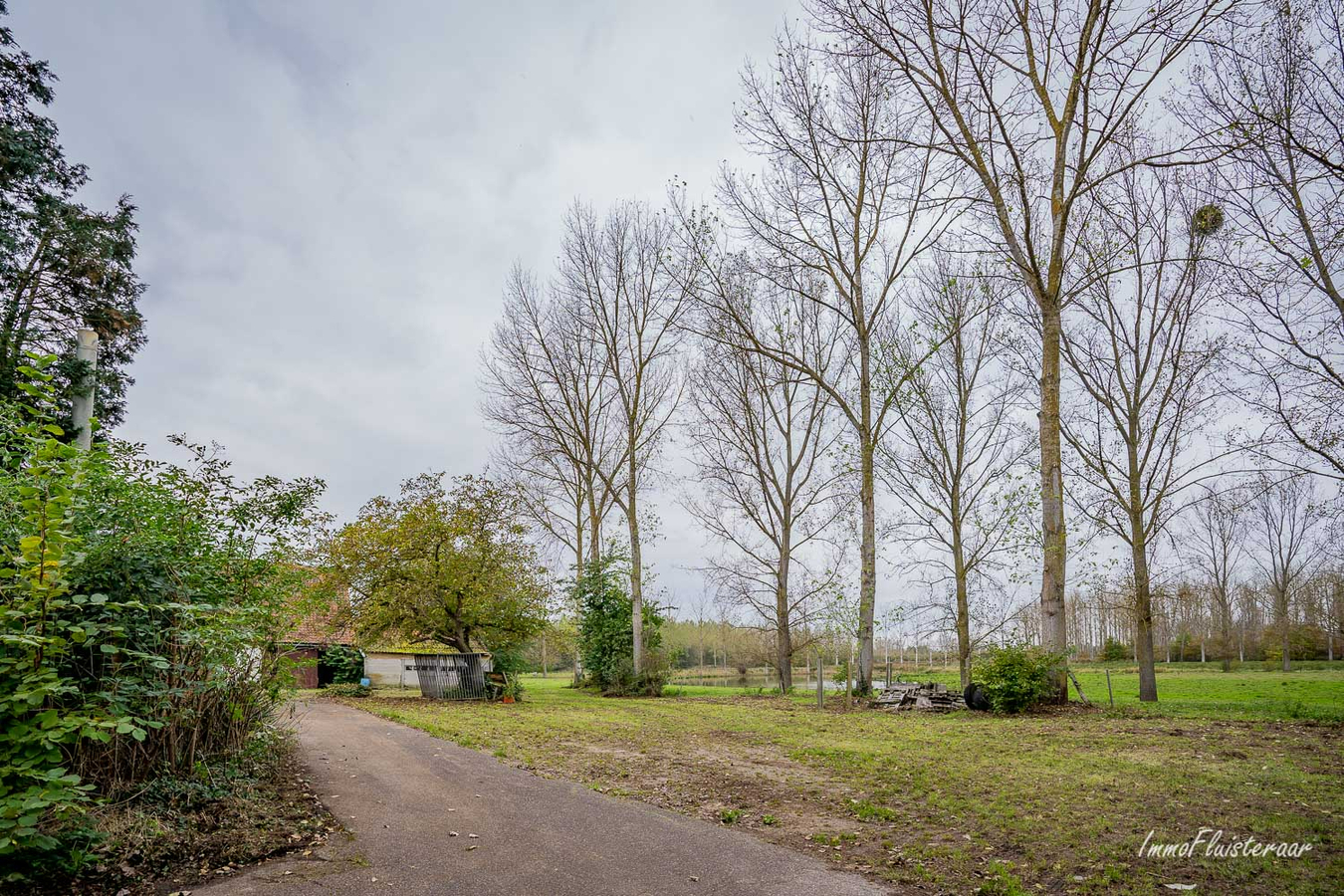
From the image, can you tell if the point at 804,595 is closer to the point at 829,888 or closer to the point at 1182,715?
the point at 1182,715

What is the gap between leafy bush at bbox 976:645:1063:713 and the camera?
12039 mm

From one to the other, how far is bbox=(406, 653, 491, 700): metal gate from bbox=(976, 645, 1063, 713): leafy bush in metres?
13.9

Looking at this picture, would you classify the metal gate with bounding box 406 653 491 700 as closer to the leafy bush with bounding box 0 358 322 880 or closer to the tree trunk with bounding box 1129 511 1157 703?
the leafy bush with bounding box 0 358 322 880

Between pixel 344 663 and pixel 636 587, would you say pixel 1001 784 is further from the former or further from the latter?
pixel 344 663

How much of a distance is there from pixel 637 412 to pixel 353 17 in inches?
597

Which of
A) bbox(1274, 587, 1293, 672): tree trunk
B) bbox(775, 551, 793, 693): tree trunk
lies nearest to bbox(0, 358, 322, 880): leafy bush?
bbox(775, 551, 793, 693): tree trunk

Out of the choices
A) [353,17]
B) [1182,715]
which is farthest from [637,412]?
[1182,715]

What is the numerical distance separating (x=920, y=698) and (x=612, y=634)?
38.4 ft

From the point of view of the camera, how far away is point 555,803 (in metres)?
6.36

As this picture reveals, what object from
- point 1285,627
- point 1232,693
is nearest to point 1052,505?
point 1232,693

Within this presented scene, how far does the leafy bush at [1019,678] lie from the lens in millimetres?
12039

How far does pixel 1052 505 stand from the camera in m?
12.6

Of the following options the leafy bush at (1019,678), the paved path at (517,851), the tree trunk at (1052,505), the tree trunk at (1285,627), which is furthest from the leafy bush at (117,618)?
the tree trunk at (1285,627)

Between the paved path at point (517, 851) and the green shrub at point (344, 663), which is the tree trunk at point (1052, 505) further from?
the green shrub at point (344, 663)
